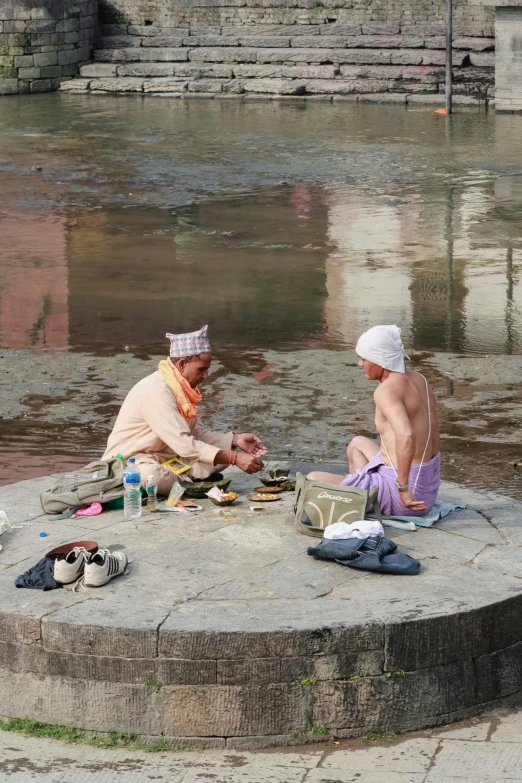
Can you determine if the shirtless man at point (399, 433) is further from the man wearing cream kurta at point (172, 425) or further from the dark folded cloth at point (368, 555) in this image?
the man wearing cream kurta at point (172, 425)

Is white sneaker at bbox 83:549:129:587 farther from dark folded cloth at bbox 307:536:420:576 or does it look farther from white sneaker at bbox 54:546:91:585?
dark folded cloth at bbox 307:536:420:576

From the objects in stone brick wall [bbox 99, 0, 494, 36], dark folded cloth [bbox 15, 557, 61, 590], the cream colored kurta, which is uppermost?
stone brick wall [bbox 99, 0, 494, 36]

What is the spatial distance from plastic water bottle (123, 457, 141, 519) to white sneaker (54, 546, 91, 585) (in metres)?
0.77

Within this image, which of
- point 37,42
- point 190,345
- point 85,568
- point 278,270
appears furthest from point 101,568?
point 37,42

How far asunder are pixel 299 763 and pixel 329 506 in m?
1.30

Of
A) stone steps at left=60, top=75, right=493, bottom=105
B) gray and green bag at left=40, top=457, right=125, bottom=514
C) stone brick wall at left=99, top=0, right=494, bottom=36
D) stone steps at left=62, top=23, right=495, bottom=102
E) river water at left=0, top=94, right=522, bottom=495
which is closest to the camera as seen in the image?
gray and green bag at left=40, top=457, right=125, bottom=514

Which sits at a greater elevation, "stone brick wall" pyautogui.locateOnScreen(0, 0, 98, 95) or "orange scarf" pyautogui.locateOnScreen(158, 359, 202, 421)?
"stone brick wall" pyautogui.locateOnScreen(0, 0, 98, 95)

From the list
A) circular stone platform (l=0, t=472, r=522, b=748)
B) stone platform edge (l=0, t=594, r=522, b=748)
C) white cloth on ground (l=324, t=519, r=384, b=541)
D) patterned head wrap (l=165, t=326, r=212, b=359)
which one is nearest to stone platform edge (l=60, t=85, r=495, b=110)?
patterned head wrap (l=165, t=326, r=212, b=359)

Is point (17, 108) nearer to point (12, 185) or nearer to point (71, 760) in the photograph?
point (12, 185)

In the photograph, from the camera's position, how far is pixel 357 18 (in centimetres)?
2436

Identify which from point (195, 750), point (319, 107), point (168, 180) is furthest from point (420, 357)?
point (319, 107)

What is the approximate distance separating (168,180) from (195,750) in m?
12.1

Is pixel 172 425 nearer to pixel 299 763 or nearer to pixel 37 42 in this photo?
pixel 299 763

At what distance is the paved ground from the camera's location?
14.6 ft
